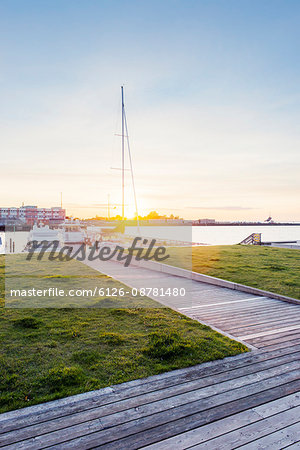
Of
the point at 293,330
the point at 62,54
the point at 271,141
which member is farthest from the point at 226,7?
the point at 293,330

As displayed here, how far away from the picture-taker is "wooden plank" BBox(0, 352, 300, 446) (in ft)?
9.20

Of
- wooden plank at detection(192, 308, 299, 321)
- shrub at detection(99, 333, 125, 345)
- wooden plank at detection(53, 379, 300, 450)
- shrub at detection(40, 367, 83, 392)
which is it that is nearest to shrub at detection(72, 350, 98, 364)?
shrub at detection(40, 367, 83, 392)

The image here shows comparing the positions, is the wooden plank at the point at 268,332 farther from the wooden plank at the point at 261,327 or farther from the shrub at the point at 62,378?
the shrub at the point at 62,378

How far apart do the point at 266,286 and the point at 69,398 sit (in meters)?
7.32

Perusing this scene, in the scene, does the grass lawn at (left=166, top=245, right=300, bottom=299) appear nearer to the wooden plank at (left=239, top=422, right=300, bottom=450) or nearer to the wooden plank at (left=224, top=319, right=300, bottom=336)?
the wooden plank at (left=224, top=319, right=300, bottom=336)

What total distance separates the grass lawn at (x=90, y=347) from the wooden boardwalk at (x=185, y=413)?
0.25m

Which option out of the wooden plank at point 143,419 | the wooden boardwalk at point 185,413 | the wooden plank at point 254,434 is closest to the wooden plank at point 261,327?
the wooden boardwalk at point 185,413

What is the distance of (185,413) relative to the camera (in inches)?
122

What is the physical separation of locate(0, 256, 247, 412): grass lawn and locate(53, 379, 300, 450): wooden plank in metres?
0.84

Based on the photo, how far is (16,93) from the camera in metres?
18.2

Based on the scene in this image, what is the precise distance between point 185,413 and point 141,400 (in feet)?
1.76

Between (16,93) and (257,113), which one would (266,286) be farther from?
(16,93)

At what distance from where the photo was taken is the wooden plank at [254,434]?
266 centimetres

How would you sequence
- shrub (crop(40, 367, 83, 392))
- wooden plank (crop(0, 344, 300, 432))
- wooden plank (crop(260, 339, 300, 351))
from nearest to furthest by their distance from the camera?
wooden plank (crop(0, 344, 300, 432)), shrub (crop(40, 367, 83, 392)), wooden plank (crop(260, 339, 300, 351))
